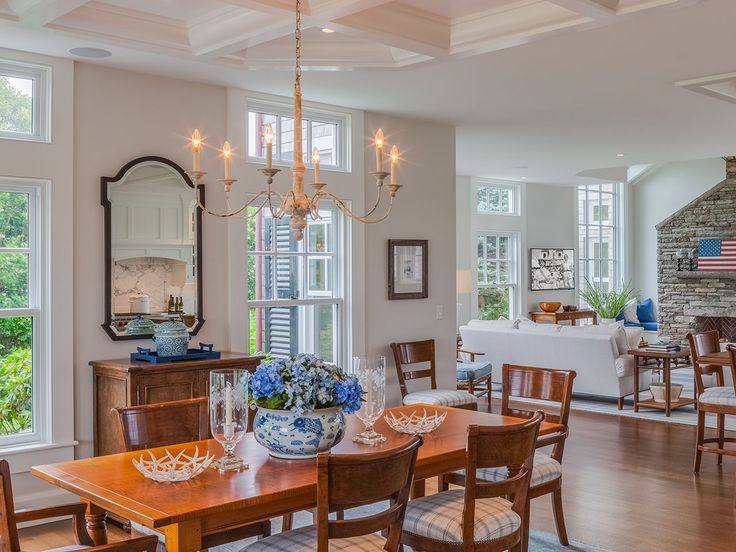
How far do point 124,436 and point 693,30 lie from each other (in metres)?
3.56

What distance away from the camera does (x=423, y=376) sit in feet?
21.5

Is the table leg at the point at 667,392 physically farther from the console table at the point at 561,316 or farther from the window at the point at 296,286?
the console table at the point at 561,316

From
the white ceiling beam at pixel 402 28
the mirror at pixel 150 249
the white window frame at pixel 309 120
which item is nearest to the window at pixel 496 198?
the white window frame at pixel 309 120

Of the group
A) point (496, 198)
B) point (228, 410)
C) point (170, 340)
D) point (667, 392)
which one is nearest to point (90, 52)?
point (170, 340)

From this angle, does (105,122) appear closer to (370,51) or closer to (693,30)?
(370,51)

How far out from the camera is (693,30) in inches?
172

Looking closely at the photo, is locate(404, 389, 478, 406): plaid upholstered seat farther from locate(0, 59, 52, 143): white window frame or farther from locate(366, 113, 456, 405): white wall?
locate(0, 59, 52, 143): white window frame

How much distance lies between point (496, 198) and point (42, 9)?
→ 29.1ft

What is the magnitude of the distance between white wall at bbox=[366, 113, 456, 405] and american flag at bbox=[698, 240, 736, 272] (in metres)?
7.84

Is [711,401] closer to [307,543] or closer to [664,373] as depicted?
[664,373]

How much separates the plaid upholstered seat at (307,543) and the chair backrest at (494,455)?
33cm

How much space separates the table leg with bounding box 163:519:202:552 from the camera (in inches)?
92.3

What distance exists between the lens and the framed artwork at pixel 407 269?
21.7ft

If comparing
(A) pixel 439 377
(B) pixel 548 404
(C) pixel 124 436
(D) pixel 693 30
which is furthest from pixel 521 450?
(B) pixel 548 404
